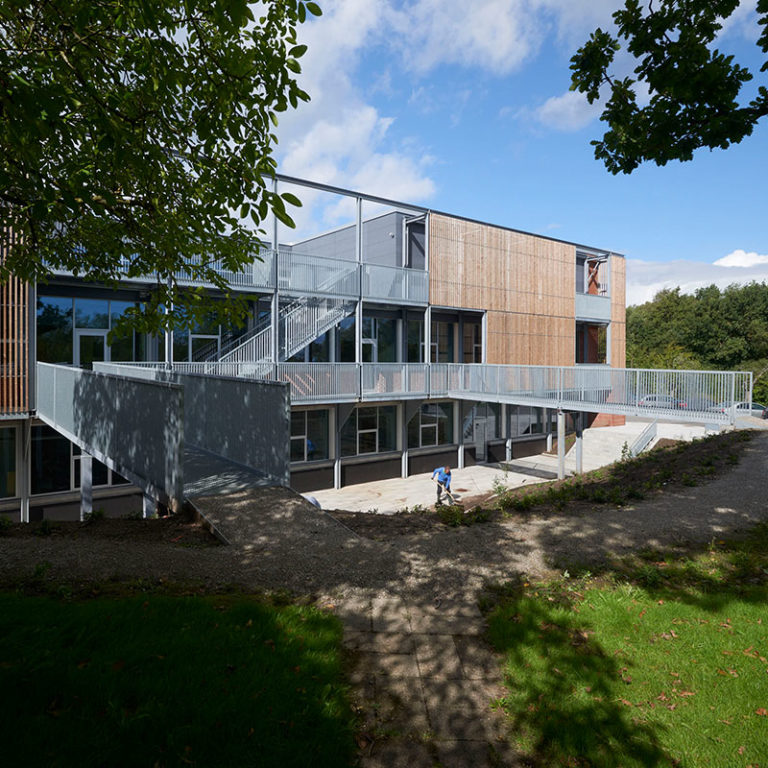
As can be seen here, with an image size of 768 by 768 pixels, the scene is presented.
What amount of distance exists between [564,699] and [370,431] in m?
19.5

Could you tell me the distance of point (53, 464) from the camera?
1591 cm

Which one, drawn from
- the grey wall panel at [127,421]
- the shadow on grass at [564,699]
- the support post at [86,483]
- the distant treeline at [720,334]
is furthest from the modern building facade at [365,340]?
the distant treeline at [720,334]

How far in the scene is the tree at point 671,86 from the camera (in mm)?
6363

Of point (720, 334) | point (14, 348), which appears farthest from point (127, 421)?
point (720, 334)

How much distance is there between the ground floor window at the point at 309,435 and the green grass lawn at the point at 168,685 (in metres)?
16.4

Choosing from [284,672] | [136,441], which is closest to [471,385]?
[136,441]

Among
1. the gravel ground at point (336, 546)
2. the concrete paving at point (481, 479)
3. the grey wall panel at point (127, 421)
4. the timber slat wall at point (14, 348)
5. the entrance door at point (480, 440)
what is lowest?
the concrete paving at point (481, 479)

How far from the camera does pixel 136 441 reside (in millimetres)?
8953

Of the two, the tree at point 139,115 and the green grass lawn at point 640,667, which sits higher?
the tree at point 139,115

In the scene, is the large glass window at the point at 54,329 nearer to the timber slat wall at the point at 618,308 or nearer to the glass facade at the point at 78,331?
the glass facade at the point at 78,331

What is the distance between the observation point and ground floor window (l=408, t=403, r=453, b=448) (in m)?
24.4

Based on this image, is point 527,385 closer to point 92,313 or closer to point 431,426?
point 431,426

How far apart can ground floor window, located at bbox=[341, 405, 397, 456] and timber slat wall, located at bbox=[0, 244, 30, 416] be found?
10755mm

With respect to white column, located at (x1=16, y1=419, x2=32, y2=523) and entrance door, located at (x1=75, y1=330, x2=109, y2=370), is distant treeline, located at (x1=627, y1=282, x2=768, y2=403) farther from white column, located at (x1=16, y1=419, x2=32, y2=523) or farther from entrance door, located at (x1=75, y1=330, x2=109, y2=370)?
white column, located at (x1=16, y1=419, x2=32, y2=523)
